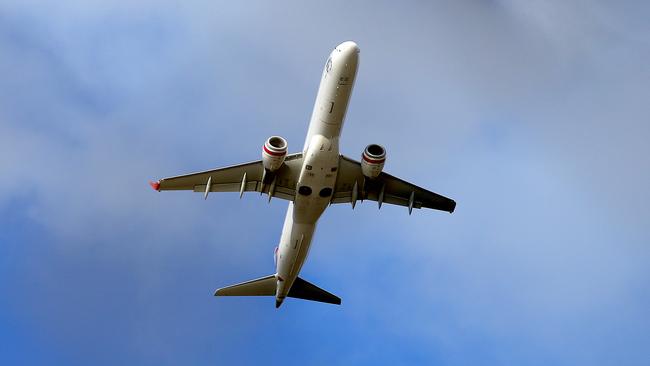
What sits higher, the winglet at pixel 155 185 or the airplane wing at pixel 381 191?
the airplane wing at pixel 381 191

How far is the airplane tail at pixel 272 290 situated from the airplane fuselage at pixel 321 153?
16.4ft

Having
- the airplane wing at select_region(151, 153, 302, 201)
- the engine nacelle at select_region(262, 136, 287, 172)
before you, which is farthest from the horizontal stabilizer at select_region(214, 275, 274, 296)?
the engine nacelle at select_region(262, 136, 287, 172)

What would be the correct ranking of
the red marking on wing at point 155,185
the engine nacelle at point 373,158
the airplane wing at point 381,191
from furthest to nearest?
the airplane wing at point 381,191 → the red marking on wing at point 155,185 → the engine nacelle at point 373,158

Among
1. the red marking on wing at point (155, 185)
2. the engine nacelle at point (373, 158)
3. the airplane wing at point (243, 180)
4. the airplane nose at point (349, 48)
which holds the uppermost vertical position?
the airplane nose at point (349, 48)

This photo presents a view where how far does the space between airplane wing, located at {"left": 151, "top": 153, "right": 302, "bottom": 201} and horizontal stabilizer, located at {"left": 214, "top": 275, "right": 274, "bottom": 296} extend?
7.90 metres

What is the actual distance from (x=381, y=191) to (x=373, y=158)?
397 centimetres

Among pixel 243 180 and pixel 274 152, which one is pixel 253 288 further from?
pixel 274 152

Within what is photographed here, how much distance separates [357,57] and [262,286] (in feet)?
60.2

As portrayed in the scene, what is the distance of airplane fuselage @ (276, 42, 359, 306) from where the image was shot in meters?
44.1

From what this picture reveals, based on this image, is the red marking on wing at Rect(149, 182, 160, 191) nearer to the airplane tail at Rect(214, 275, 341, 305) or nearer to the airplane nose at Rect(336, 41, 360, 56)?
the airplane tail at Rect(214, 275, 341, 305)

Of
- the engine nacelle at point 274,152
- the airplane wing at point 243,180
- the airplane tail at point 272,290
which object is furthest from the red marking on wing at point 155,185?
the airplane tail at point 272,290

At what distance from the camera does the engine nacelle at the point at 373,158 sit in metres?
46.8

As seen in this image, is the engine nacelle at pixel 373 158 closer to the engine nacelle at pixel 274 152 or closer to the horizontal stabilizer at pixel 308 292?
the engine nacelle at pixel 274 152

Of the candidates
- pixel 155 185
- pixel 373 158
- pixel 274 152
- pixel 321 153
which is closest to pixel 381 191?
pixel 373 158
